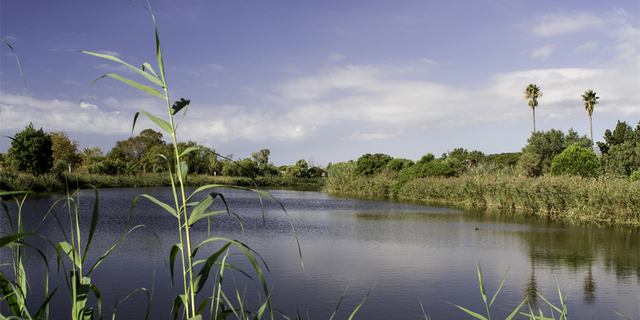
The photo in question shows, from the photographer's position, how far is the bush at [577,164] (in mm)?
19172

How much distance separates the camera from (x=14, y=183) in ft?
51.5

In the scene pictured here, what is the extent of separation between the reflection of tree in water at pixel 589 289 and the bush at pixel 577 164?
16017mm

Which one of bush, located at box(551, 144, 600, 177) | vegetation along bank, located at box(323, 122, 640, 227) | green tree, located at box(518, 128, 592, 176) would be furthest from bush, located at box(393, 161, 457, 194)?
green tree, located at box(518, 128, 592, 176)

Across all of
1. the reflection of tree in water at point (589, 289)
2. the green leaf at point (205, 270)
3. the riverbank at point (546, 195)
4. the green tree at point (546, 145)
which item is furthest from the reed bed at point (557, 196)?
the green tree at point (546, 145)

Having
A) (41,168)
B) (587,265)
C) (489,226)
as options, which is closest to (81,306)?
(587,265)

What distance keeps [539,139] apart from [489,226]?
103ft

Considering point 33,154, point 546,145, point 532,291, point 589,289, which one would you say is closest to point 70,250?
point 532,291

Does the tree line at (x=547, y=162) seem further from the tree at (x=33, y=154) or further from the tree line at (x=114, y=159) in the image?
the tree at (x=33, y=154)

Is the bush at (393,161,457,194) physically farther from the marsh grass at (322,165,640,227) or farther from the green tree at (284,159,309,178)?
the green tree at (284,159,309,178)

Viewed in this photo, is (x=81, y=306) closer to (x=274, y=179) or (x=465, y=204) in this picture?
(x=465, y=204)

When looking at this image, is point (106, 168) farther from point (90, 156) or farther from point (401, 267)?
point (401, 267)

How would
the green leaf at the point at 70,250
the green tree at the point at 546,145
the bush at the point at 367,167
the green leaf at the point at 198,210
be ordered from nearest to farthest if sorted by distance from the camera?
the green leaf at the point at 198,210
the green leaf at the point at 70,250
the bush at the point at 367,167
the green tree at the point at 546,145

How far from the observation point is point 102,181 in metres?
26.5

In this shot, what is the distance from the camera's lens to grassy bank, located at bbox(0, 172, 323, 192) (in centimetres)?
1592
